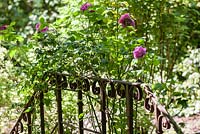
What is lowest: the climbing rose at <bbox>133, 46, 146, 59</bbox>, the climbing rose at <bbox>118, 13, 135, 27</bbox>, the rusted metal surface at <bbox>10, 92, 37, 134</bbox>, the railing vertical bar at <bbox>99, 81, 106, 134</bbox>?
the rusted metal surface at <bbox>10, 92, 37, 134</bbox>

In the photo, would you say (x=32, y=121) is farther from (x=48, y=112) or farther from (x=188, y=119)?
(x=188, y=119)

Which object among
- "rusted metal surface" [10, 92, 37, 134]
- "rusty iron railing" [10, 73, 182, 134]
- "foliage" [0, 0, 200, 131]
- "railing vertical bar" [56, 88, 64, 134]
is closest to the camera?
"rusty iron railing" [10, 73, 182, 134]

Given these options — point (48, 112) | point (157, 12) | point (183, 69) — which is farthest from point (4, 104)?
point (183, 69)

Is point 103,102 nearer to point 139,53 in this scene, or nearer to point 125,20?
point 139,53

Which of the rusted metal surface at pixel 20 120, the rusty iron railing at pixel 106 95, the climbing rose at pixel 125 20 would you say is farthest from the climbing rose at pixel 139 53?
the rusted metal surface at pixel 20 120

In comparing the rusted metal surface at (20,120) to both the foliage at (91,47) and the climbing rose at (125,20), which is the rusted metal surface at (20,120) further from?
the climbing rose at (125,20)


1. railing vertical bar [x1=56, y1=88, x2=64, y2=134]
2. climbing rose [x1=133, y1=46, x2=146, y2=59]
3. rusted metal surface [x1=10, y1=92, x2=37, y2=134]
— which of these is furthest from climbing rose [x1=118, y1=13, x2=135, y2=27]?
rusted metal surface [x1=10, y1=92, x2=37, y2=134]

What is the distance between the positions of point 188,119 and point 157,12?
5.26ft

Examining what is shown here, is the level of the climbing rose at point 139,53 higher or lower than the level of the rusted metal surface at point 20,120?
higher

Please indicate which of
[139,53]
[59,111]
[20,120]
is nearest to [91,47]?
[139,53]

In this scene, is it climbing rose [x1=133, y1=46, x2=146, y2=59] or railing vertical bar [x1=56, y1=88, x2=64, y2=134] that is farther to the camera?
railing vertical bar [x1=56, y1=88, x2=64, y2=134]

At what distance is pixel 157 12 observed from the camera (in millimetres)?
3861

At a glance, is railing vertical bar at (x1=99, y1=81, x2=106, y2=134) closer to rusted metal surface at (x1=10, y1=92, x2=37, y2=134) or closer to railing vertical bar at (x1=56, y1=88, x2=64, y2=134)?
railing vertical bar at (x1=56, y1=88, x2=64, y2=134)

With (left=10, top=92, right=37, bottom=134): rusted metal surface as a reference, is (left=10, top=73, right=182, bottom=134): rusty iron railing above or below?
above
